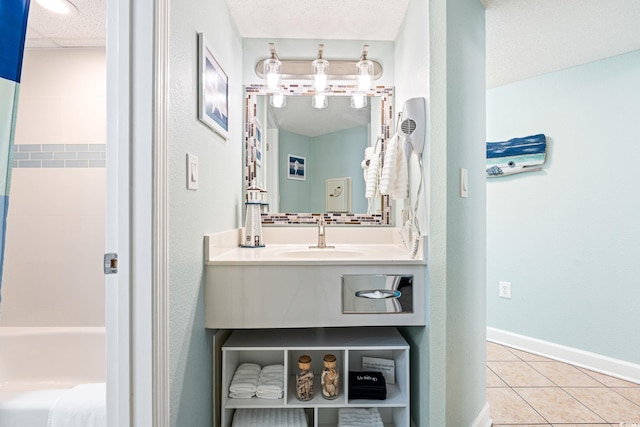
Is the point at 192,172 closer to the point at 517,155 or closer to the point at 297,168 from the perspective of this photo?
the point at 297,168

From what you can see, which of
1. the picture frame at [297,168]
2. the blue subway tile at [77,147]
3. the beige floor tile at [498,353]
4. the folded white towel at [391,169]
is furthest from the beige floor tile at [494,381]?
the blue subway tile at [77,147]

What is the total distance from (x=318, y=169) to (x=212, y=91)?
80cm

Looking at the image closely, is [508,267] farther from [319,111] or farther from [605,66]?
[319,111]

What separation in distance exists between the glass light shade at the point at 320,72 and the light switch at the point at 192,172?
98 cm

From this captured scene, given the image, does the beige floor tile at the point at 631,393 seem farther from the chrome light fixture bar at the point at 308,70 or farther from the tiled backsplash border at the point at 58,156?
the tiled backsplash border at the point at 58,156

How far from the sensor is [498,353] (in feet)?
8.29

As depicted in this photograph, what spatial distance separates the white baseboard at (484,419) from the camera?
158cm

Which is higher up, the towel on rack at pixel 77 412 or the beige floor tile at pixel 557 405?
the towel on rack at pixel 77 412

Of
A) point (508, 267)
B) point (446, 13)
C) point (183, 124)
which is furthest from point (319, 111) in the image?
point (508, 267)

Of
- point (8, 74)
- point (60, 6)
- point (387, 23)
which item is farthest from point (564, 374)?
point (60, 6)

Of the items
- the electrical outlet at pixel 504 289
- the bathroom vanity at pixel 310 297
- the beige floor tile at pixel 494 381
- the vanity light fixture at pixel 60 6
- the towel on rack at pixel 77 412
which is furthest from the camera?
the electrical outlet at pixel 504 289

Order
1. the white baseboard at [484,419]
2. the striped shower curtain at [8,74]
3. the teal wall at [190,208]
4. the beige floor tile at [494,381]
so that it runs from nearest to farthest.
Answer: the striped shower curtain at [8,74] < the teal wall at [190,208] < the white baseboard at [484,419] < the beige floor tile at [494,381]

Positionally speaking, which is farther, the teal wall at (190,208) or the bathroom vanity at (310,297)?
the bathroom vanity at (310,297)

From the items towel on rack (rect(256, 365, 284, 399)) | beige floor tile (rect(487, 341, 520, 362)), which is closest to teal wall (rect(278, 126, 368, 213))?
towel on rack (rect(256, 365, 284, 399))
